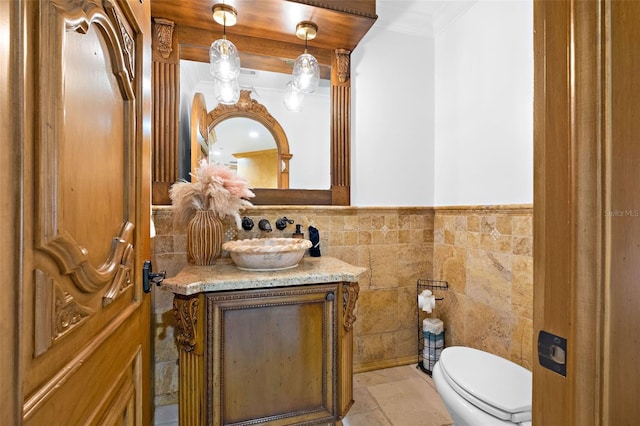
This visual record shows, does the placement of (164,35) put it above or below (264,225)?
above

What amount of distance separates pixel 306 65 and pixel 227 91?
51cm

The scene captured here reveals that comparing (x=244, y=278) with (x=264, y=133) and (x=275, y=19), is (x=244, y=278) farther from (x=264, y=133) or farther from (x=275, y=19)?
(x=275, y=19)

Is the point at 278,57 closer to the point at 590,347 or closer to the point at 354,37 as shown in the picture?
the point at 354,37

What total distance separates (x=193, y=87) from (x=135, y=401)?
165 centimetres

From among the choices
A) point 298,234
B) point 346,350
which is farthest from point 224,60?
point 346,350

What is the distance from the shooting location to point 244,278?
4.07 feet

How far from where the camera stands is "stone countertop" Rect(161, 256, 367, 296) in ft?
3.83

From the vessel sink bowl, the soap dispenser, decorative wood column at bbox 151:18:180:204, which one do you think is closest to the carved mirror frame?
decorative wood column at bbox 151:18:180:204

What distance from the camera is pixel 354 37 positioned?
184cm

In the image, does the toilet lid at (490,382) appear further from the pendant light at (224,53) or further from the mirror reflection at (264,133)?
the pendant light at (224,53)

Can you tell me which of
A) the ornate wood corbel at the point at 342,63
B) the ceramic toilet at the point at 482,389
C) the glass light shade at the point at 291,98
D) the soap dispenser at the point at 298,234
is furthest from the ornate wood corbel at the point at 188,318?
the ornate wood corbel at the point at 342,63

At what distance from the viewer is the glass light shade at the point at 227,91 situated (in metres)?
1.74

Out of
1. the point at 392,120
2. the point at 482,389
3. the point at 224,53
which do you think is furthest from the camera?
the point at 392,120

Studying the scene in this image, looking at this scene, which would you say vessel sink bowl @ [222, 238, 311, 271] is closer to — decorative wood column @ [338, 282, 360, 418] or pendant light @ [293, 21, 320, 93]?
decorative wood column @ [338, 282, 360, 418]
